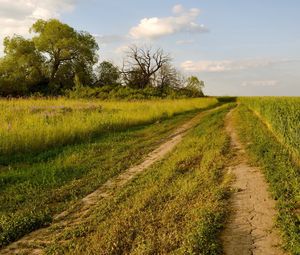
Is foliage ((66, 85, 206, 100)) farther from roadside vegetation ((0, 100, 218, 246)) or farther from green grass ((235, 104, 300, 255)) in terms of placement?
green grass ((235, 104, 300, 255))

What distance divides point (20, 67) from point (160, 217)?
43.2 metres

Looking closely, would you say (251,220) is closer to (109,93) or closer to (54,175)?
(54,175)

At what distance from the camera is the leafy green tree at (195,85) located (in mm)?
66506

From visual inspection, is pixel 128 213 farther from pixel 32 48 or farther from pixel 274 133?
pixel 32 48

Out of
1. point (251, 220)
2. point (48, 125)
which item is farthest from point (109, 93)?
point (251, 220)

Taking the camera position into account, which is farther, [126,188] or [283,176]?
[283,176]

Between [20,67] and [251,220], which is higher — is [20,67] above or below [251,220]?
above

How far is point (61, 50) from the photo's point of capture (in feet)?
156

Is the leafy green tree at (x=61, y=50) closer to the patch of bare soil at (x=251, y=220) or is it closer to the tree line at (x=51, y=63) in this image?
the tree line at (x=51, y=63)

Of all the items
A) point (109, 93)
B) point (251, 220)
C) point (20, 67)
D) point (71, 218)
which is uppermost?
point (20, 67)

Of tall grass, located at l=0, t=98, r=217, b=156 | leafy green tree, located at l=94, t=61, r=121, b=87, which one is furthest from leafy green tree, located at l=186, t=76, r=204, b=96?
tall grass, located at l=0, t=98, r=217, b=156

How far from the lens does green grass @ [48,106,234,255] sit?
4.93 metres

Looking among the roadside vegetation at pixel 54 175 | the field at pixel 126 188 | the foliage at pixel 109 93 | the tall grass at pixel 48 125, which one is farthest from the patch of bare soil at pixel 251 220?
the foliage at pixel 109 93

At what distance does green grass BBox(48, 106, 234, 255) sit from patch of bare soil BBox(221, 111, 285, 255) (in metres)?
0.19
